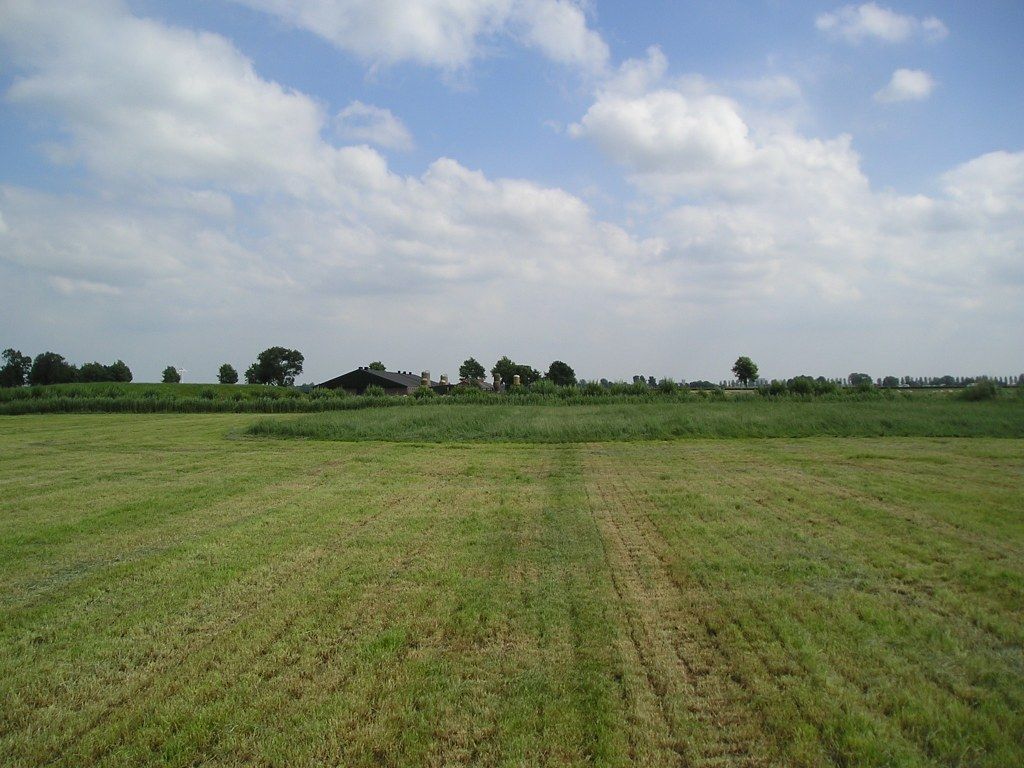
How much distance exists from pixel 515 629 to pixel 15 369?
10695cm

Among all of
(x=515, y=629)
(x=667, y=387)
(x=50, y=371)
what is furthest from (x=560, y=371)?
(x=515, y=629)

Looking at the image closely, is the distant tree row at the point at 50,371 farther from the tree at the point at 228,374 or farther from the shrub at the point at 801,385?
the shrub at the point at 801,385

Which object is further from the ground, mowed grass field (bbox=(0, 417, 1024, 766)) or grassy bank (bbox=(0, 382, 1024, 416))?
grassy bank (bbox=(0, 382, 1024, 416))

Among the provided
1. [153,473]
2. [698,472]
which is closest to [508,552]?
[698,472]

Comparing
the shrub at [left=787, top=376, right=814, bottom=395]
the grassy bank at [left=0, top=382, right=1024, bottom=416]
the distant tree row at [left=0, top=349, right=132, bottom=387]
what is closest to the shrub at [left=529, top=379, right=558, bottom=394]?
the grassy bank at [left=0, top=382, right=1024, bottom=416]

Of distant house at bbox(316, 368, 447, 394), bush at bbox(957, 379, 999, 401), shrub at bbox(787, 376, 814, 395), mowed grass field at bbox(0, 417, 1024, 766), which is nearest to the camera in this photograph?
mowed grass field at bbox(0, 417, 1024, 766)

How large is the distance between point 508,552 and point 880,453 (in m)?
14.1

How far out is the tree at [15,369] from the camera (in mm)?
83456

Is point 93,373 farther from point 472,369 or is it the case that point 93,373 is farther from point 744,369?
point 744,369

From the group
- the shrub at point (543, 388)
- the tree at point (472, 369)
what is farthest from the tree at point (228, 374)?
the shrub at point (543, 388)

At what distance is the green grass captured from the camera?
23422mm

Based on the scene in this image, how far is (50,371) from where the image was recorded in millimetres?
79562

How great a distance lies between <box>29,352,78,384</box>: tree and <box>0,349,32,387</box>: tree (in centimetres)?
457

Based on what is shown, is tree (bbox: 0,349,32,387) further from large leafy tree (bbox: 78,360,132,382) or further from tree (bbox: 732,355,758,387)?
tree (bbox: 732,355,758,387)
